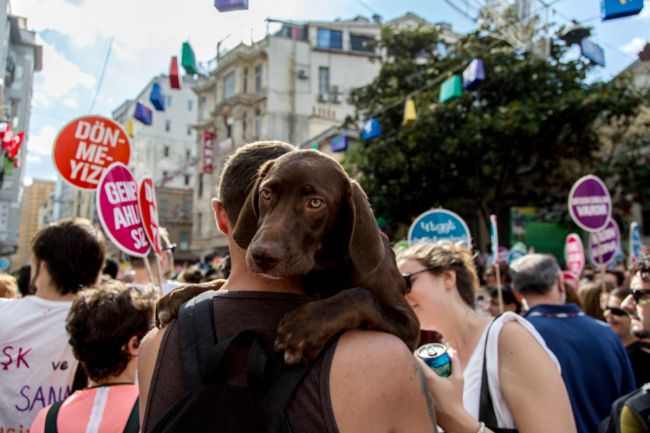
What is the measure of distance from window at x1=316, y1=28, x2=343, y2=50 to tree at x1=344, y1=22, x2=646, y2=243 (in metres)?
14.4

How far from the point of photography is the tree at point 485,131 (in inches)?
711

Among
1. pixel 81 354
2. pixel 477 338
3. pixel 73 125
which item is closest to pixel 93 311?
pixel 81 354

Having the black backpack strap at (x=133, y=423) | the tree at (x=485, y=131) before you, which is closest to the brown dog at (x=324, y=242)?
the black backpack strap at (x=133, y=423)

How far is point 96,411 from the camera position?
2463 millimetres

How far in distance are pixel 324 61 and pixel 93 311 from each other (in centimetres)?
3378

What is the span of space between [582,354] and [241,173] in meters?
2.82

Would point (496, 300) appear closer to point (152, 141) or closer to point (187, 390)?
point (187, 390)

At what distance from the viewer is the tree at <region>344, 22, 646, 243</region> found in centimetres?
1806

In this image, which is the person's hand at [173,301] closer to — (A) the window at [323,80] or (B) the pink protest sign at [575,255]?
(B) the pink protest sign at [575,255]

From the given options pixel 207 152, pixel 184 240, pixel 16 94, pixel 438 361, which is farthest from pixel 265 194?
pixel 184 240

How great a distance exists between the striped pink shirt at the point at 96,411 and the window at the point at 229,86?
3561cm

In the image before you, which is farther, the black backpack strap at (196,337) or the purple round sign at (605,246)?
the purple round sign at (605,246)

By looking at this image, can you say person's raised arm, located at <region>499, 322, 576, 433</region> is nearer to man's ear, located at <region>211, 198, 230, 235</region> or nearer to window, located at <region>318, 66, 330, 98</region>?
man's ear, located at <region>211, 198, 230, 235</region>

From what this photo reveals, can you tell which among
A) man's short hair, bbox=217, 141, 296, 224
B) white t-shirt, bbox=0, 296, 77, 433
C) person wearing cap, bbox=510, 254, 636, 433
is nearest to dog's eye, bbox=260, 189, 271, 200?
man's short hair, bbox=217, 141, 296, 224
